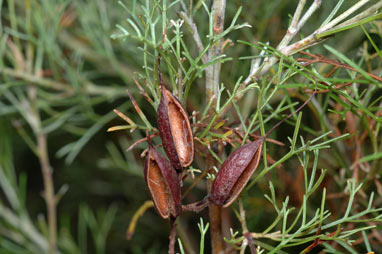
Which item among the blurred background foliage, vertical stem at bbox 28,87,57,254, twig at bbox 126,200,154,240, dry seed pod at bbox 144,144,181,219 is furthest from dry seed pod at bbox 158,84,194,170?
vertical stem at bbox 28,87,57,254

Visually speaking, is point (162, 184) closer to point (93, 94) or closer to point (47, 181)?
point (47, 181)

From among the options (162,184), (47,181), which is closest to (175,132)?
(162,184)

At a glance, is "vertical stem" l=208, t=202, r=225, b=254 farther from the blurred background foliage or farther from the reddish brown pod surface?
the blurred background foliage

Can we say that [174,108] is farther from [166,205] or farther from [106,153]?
[106,153]

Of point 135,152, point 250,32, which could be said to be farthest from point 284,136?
point 135,152

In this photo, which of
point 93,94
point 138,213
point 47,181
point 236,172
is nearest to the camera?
point 236,172

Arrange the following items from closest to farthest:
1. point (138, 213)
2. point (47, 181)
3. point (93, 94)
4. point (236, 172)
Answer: point (236, 172) < point (138, 213) < point (47, 181) < point (93, 94)

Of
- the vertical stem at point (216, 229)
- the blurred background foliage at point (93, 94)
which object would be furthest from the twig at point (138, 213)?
the blurred background foliage at point (93, 94)

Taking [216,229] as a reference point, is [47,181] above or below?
below
